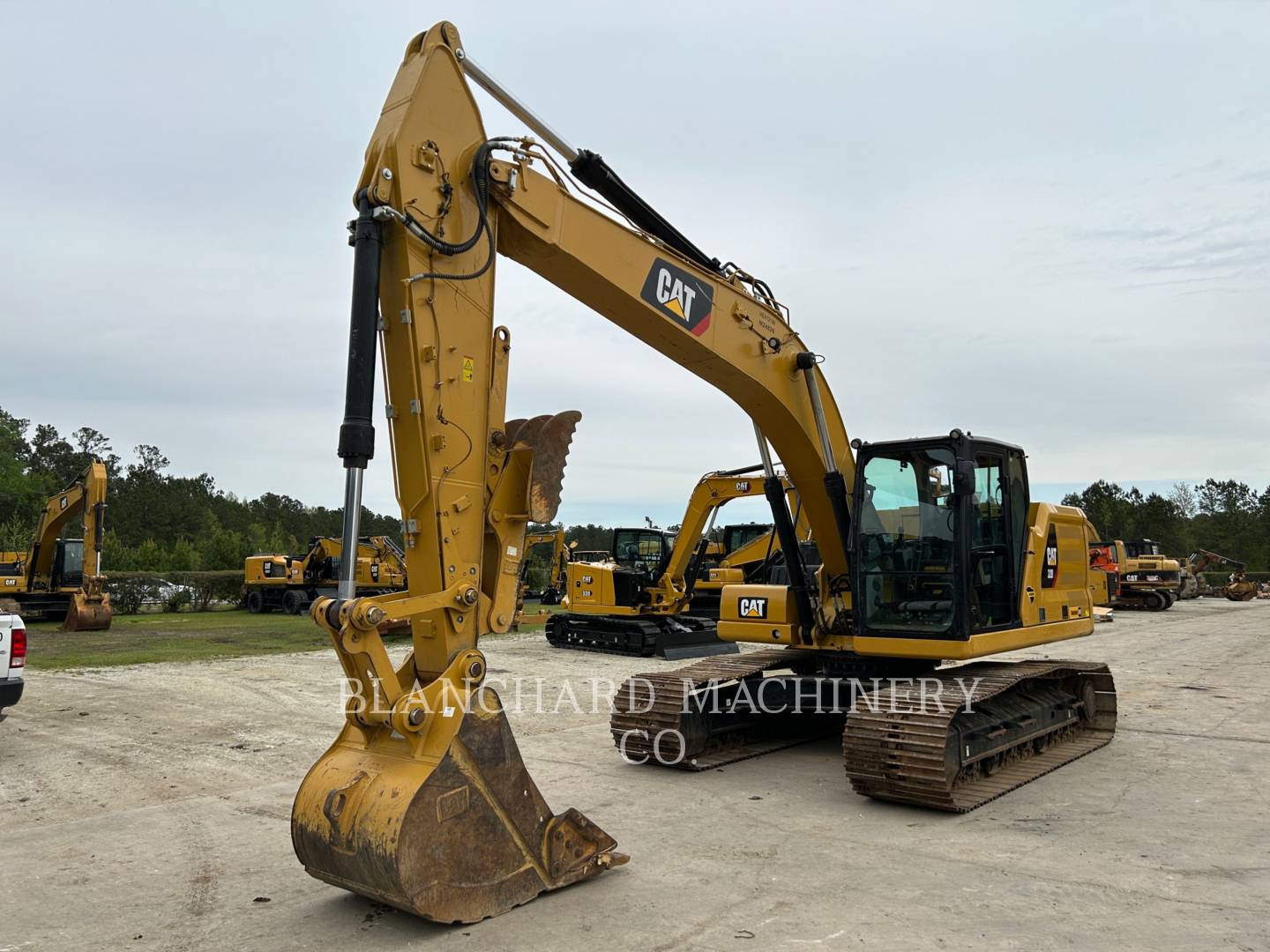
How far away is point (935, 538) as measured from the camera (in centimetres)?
771

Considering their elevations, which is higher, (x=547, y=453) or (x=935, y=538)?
(x=547, y=453)

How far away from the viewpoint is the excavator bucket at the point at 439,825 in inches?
169

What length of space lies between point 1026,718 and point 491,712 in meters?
5.31

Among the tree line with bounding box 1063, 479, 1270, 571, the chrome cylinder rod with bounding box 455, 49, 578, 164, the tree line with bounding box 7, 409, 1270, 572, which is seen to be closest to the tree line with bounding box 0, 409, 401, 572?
the tree line with bounding box 7, 409, 1270, 572

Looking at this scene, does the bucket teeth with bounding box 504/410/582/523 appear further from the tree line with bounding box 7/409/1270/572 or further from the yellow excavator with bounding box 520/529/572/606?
the tree line with bounding box 7/409/1270/572

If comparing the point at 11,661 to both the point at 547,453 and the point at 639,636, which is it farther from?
the point at 639,636

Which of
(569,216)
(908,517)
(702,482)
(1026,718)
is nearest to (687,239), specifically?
(569,216)

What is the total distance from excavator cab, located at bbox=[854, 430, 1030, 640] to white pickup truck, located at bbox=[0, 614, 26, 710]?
702 cm

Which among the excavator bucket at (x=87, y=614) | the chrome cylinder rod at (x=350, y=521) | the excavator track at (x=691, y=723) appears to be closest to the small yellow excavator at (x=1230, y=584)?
the excavator track at (x=691, y=723)

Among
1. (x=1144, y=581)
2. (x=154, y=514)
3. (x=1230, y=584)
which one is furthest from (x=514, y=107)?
(x=154, y=514)

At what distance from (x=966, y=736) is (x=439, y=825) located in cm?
421

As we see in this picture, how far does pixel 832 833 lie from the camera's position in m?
6.18

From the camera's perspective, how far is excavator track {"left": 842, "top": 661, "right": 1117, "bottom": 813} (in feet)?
21.7

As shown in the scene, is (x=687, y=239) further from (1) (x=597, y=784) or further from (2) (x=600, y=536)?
(2) (x=600, y=536)
